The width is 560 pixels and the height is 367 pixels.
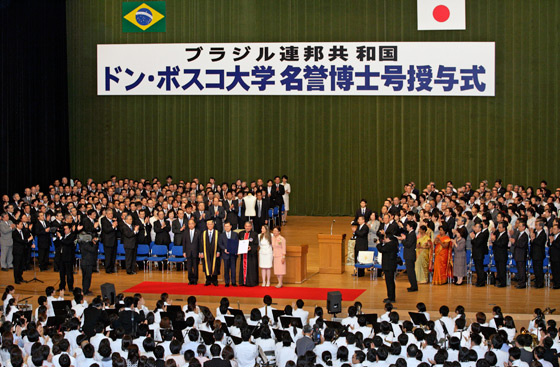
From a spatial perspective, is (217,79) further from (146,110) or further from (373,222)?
(373,222)

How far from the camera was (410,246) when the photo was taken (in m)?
15.1

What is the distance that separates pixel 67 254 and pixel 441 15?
48.3ft

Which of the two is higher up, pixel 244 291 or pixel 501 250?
pixel 501 250

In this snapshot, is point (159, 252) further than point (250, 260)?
Yes

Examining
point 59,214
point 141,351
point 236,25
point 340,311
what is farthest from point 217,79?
point 141,351

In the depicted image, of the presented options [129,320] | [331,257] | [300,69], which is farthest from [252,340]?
[300,69]

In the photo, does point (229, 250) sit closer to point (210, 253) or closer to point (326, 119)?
point (210, 253)

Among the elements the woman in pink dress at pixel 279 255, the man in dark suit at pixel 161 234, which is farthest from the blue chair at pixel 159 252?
the woman in pink dress at pixel 279 255

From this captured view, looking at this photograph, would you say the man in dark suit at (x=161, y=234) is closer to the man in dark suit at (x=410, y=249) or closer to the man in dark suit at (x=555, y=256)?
the man in dark suit at (x=410, y=249)

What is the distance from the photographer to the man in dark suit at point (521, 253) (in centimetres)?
1542

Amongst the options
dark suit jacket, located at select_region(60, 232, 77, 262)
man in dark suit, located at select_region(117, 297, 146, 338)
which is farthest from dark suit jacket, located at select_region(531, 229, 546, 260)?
dark suit jacket, located at select_region(60, 232, 77, 262)

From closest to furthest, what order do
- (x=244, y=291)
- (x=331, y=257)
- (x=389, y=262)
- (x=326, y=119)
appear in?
(x=389, y=262) → (x=244, y=291) → (x=331, y=257) → (x=326, y=119)

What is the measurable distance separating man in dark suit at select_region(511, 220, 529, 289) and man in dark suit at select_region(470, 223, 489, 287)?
602mm

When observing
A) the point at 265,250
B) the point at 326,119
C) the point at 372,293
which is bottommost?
the point at 372,293
